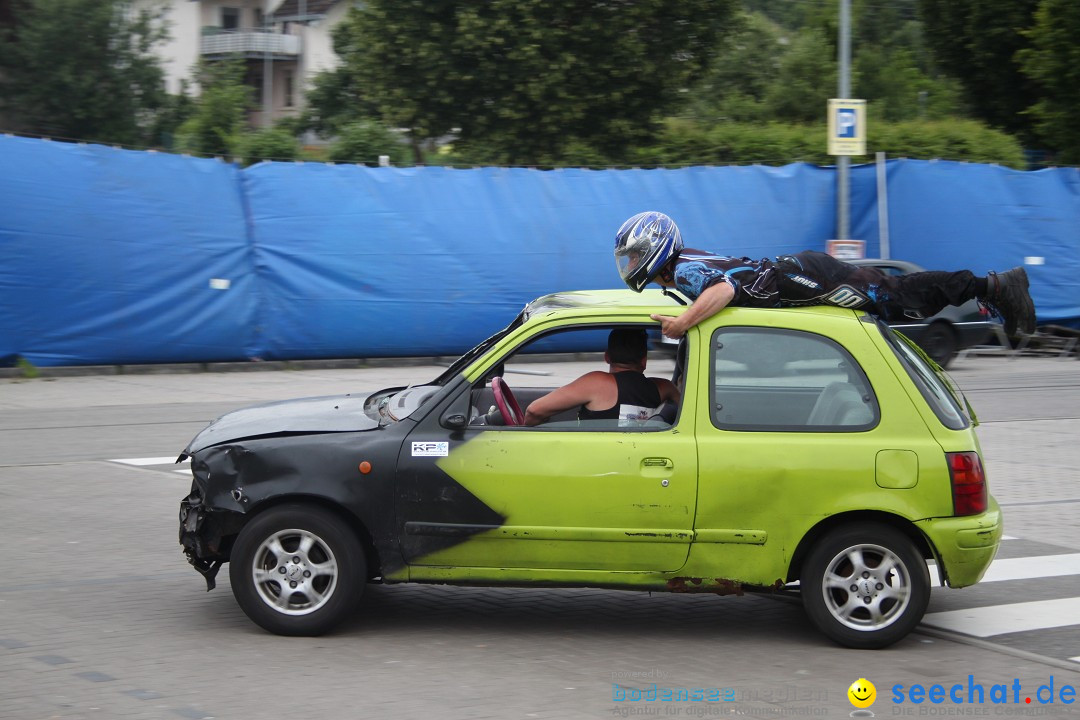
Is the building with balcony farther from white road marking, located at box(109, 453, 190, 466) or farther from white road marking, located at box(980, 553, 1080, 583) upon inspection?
white road marking, located at box(980, 553, 1080, 583)

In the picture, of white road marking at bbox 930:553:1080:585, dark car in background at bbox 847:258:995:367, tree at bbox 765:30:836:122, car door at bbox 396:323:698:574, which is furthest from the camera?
tree at bbox 765:30:836:122

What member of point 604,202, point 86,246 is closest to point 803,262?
point 86,246

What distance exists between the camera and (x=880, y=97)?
4869 centimetres

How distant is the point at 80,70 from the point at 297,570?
43.1 metres

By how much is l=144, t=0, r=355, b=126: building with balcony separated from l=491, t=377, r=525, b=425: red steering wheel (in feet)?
198

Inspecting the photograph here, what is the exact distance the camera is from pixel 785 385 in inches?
229

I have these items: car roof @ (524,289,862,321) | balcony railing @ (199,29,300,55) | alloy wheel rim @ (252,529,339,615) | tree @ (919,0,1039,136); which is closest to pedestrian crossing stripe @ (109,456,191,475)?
alloy wheel rim @ (252,529,339,615)

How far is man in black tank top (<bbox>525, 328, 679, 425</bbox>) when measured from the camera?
232 inches

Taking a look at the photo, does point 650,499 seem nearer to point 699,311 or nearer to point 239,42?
point 699,311

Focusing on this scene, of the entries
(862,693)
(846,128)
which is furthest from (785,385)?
(846,128)

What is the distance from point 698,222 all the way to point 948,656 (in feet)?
49.9

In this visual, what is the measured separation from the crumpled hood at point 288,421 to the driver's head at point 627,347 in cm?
123

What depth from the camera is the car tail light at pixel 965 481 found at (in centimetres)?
557

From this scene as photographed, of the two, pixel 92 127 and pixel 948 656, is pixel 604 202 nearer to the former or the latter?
pixel 948 656
